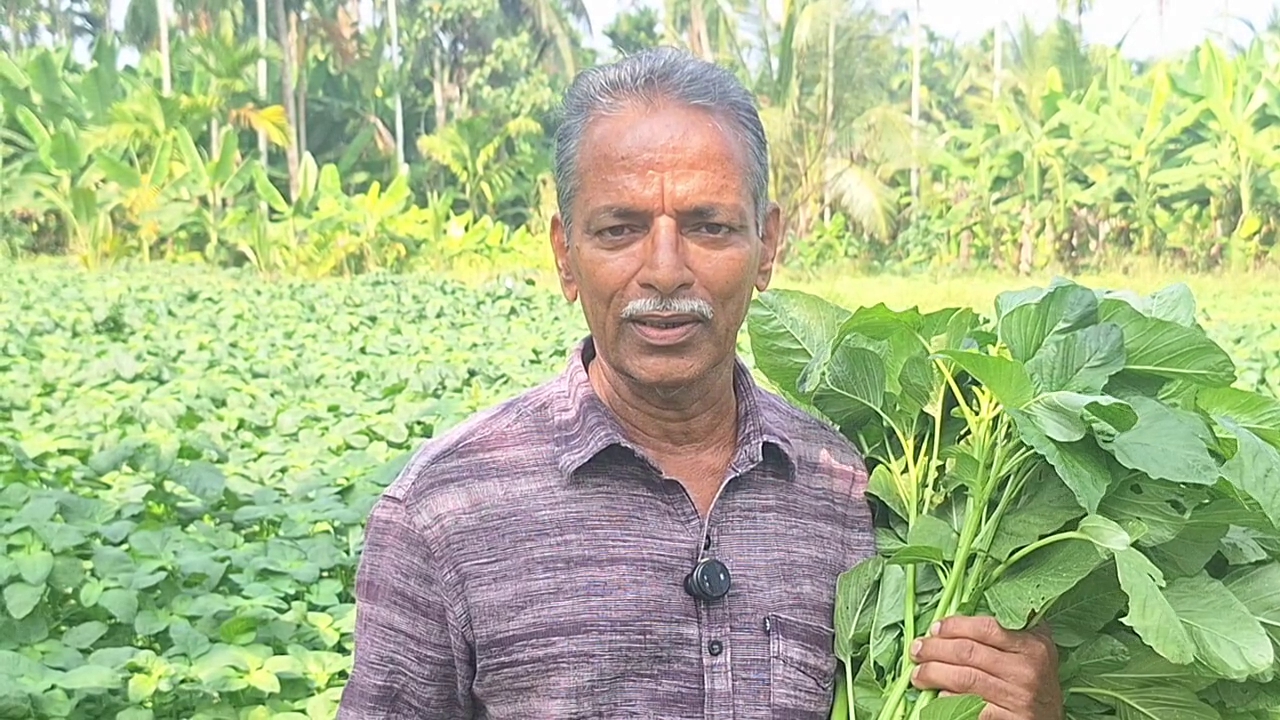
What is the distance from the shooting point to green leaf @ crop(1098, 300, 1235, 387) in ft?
2.86

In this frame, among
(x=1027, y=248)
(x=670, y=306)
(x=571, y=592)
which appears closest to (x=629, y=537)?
(x=571, y=592)

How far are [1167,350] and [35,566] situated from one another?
4.61ft

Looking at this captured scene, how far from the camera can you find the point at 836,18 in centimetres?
255

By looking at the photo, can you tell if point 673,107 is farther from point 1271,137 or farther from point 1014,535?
point 1271,137

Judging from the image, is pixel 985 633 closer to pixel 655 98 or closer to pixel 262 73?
pixel 655 98

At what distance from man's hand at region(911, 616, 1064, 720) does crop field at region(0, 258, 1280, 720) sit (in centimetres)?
106

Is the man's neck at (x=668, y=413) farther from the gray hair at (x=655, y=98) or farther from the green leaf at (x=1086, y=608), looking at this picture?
the green leaf at (x=1086, y=608)

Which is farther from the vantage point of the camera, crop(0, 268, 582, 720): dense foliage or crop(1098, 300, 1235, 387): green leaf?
crop(0, 268, 582, 720): dense foliage

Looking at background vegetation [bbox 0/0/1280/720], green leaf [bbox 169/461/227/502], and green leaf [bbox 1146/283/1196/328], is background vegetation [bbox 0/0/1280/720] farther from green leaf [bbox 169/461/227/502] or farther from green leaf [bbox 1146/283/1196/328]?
green leaf [bbox 1146/283/1196/328]

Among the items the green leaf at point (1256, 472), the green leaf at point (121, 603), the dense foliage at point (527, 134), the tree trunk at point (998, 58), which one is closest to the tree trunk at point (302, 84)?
the dense foliage at point (527, 134)

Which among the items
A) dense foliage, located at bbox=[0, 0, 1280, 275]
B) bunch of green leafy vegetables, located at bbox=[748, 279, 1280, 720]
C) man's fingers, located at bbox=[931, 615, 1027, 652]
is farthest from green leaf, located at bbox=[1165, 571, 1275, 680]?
dense foliage, located at bbox=[0, 0, 1280, 275]

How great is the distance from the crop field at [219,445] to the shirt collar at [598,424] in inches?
36.4

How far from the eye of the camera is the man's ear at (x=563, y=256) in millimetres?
920

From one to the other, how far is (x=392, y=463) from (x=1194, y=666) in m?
1.56
